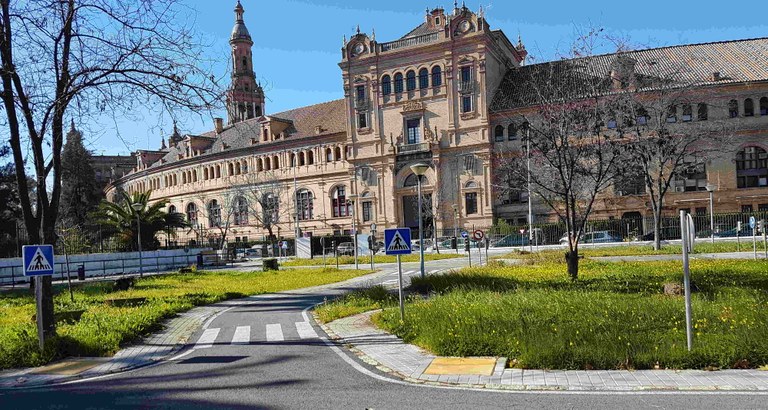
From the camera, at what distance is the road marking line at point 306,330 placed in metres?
12.8

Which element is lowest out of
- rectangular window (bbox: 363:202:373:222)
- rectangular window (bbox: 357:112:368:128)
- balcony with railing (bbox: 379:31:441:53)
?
rectangular window (bbox: 363:202:373:222)

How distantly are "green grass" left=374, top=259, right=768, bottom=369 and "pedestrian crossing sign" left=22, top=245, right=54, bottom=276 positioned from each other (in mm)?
6374

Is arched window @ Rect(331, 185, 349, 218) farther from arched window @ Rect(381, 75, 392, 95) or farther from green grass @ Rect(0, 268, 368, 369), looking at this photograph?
green grass @ Rect(0, 268, 368, 369)

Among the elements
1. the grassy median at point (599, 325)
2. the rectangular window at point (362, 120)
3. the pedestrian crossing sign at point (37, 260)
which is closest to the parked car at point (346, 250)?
the rectangular window at point (362, 120)

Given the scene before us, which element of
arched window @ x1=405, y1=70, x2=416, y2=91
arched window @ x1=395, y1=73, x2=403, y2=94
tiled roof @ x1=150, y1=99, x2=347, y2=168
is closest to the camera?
arched window @ x1=405, y1=70, x2=416, y2=91

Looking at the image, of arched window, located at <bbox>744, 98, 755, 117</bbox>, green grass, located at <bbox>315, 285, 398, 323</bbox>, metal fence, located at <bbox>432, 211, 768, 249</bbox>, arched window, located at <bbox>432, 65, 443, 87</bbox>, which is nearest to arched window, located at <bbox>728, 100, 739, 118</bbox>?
arched window, located at <bbox>744, 98, 755, 117</bbox>

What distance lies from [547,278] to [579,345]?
10.2 m

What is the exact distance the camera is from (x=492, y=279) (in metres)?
18.9

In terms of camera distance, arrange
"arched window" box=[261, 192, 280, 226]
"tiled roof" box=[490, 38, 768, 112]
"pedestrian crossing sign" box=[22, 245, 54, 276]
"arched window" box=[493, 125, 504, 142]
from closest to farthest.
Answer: "pedestrian crossing sign" box=[22, 245, 54, 276] → "tiled roof" box=[490, 38, 768, 112] → "arched window" box=[493, 125, 504, 142] → "arched window" box=[261, 192, 280, 226]

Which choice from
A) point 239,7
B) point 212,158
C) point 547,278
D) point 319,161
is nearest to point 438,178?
point 319,161

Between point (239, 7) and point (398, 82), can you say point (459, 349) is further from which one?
point (239, 7)

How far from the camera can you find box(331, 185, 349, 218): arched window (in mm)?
73062

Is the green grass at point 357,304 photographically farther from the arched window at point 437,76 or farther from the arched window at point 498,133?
the arched window at point 437,76

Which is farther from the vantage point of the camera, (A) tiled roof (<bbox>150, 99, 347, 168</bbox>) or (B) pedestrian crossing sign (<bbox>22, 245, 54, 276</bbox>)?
(A) tiled roof (<bbox>150, 99, 347, 168</bbox>)
